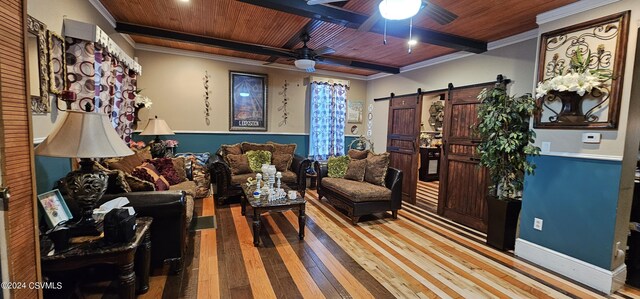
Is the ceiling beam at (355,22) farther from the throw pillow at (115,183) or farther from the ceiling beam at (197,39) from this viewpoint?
the throw pillow at (115,183)

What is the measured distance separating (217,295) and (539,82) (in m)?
3.49

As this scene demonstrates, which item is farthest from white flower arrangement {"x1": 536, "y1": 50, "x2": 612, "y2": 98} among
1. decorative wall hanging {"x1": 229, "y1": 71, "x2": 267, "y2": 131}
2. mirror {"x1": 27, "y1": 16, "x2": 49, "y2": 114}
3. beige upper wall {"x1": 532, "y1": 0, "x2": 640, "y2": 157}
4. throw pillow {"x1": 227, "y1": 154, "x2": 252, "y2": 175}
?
decorative wall hanging {"x1": 229, "y1": 71, "x2": 267, "y2": 131}

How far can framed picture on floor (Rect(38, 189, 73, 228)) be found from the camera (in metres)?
1.69

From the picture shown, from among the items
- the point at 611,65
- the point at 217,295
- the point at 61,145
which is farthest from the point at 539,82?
the point at 61,145

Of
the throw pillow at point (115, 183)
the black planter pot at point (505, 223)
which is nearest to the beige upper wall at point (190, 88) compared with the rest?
the throw pillow at point (115, 183)

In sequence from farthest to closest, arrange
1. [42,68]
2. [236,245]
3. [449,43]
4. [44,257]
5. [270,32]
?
[270,32] → [449,43] → [236,245] → [42,68] → [44,257]

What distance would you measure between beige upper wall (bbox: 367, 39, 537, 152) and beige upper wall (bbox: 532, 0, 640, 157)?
654 millimetres

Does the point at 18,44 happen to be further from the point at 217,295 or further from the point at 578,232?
the point at 578,232

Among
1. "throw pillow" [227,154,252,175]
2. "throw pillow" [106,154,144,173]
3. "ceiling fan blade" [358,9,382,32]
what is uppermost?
"ceiling fan blade" [358,9,382,32]

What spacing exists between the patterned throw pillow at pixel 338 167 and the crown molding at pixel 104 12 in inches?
136

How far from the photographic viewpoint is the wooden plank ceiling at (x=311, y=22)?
2602mm

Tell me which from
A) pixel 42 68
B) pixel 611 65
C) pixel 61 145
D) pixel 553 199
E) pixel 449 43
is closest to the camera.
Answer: pixel 61 145

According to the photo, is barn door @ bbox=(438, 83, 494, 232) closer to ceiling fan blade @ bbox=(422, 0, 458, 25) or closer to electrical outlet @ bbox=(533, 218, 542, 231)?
electrical outlet @ bbox=(533, 218, 542, 231)

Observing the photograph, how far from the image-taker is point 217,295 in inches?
77.5
